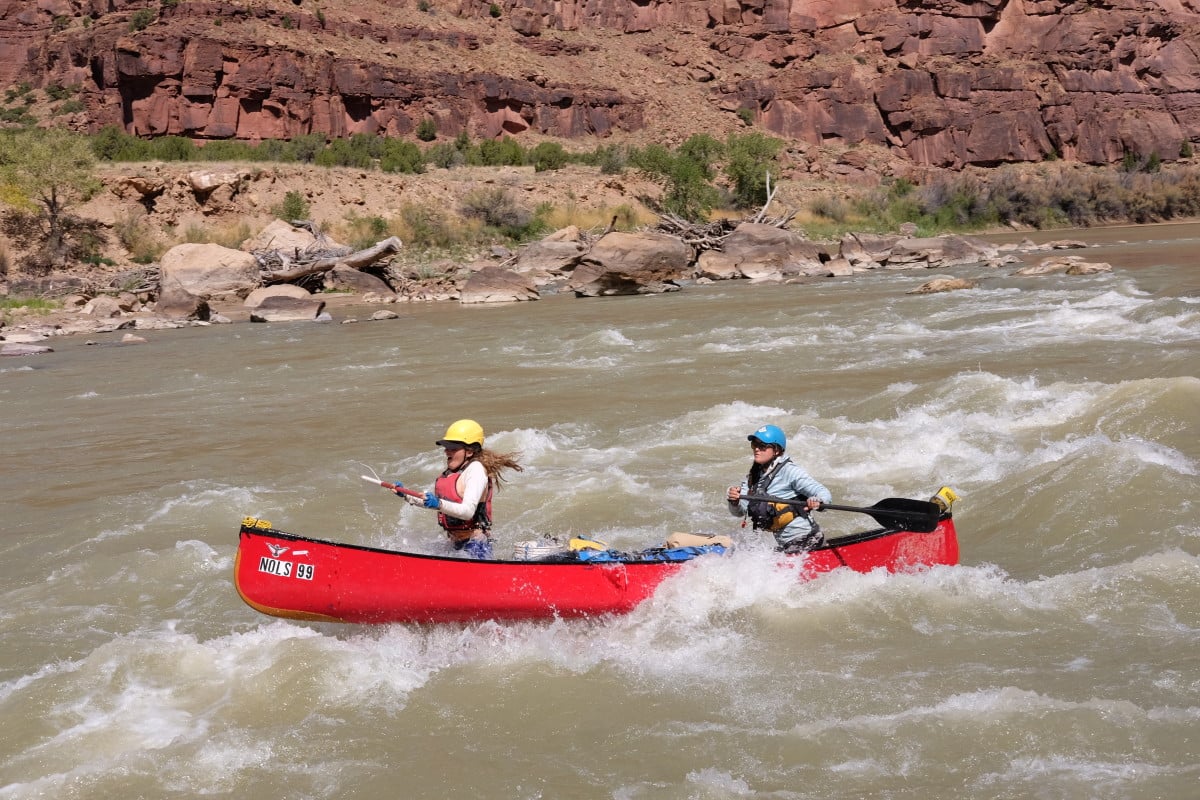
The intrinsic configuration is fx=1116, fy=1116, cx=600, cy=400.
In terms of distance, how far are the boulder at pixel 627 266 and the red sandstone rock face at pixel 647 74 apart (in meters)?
34.7

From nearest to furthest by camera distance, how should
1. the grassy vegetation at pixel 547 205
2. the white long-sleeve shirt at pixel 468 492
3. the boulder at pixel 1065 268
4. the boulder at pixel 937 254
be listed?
the white long-sleeve shirt at pixel 468 492 → the boulder at pixel 1065 268 → the boulder at pixel 937 254 → the grassy vegetation at pixel 547 205

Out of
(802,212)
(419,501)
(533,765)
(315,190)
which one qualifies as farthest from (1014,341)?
(802,212)

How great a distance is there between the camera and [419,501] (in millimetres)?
6633

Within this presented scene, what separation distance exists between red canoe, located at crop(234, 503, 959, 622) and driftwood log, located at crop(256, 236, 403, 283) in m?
22.5

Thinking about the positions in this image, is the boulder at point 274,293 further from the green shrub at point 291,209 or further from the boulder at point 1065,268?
the boulder at point 1065,268

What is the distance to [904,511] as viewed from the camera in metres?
6.66

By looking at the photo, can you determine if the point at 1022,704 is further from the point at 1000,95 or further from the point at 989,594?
the point at 1000,95

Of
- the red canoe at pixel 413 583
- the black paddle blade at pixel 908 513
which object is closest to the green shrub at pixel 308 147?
the red canoe at pixel 413 583

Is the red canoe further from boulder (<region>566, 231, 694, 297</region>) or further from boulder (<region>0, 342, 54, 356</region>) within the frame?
boulder (<region>566, 231, 694, 297</region>)

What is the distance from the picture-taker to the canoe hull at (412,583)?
6.05 m

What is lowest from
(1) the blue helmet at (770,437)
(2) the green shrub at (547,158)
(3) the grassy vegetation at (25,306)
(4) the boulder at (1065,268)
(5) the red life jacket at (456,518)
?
(3) the grassy vegetation at (25,306)

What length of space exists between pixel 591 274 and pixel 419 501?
20191 mm

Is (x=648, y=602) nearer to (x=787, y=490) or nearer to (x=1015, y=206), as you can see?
(x=787, y=490)

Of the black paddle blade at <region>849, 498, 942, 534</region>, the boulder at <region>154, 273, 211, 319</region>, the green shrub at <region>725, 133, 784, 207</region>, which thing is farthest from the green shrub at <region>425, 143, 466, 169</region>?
the black paddle blade at <region>849, 498, 942, 534</region>
